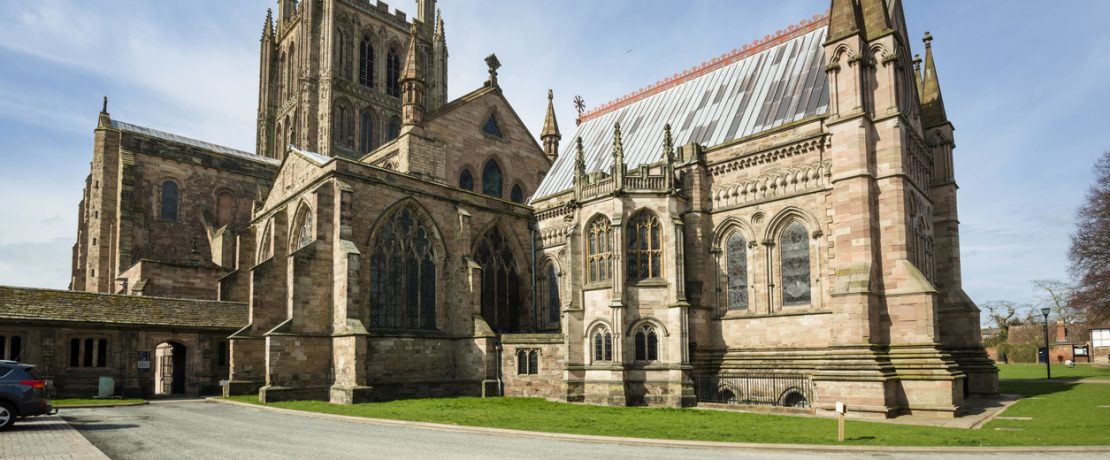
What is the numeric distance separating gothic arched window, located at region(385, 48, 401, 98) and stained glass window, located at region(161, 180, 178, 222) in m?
22.4

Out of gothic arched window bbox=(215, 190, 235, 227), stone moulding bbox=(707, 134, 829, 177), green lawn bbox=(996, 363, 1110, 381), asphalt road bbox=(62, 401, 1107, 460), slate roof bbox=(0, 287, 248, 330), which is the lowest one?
green lawn bbox=(996, 363, 1110, 381)

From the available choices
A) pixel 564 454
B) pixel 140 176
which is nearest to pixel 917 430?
pixel 564 454

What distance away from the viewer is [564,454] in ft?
41.7

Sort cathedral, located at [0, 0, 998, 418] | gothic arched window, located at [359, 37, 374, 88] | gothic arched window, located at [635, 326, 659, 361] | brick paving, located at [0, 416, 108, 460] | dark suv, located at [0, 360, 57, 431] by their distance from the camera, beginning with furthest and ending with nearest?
gothic arched window, located at [359, 37, 374, 88] < gothic arched window, located at [635, 326, 659, 361] < cathedral, located at [0, 0, 998, 418] < dark suv, located at [0, 360, 57, 431] < brick paving, located at [0, 416, 108, 460]

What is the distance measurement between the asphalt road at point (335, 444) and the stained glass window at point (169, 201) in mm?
25710

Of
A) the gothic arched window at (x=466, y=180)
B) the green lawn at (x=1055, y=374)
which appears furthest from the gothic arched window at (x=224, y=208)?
the green lawn at (x=1055, y=374)

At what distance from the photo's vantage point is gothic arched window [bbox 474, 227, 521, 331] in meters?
32.0

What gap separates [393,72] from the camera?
62250 millimetres

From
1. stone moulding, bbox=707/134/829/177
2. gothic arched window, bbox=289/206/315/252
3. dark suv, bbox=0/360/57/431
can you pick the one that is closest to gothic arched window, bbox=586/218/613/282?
stone moulding, bbox=707/134/829/177

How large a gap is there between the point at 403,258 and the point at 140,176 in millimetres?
21947

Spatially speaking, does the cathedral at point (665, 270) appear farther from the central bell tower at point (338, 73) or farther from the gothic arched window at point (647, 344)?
the central bell tower at point (338, 73)

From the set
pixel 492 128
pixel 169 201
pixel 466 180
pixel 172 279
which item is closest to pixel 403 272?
pixel 466 180

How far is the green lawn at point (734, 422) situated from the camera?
1487cm

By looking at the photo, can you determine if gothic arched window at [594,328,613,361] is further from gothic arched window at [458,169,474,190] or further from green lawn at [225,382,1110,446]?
gothic arched window at [458,169,474,190]
